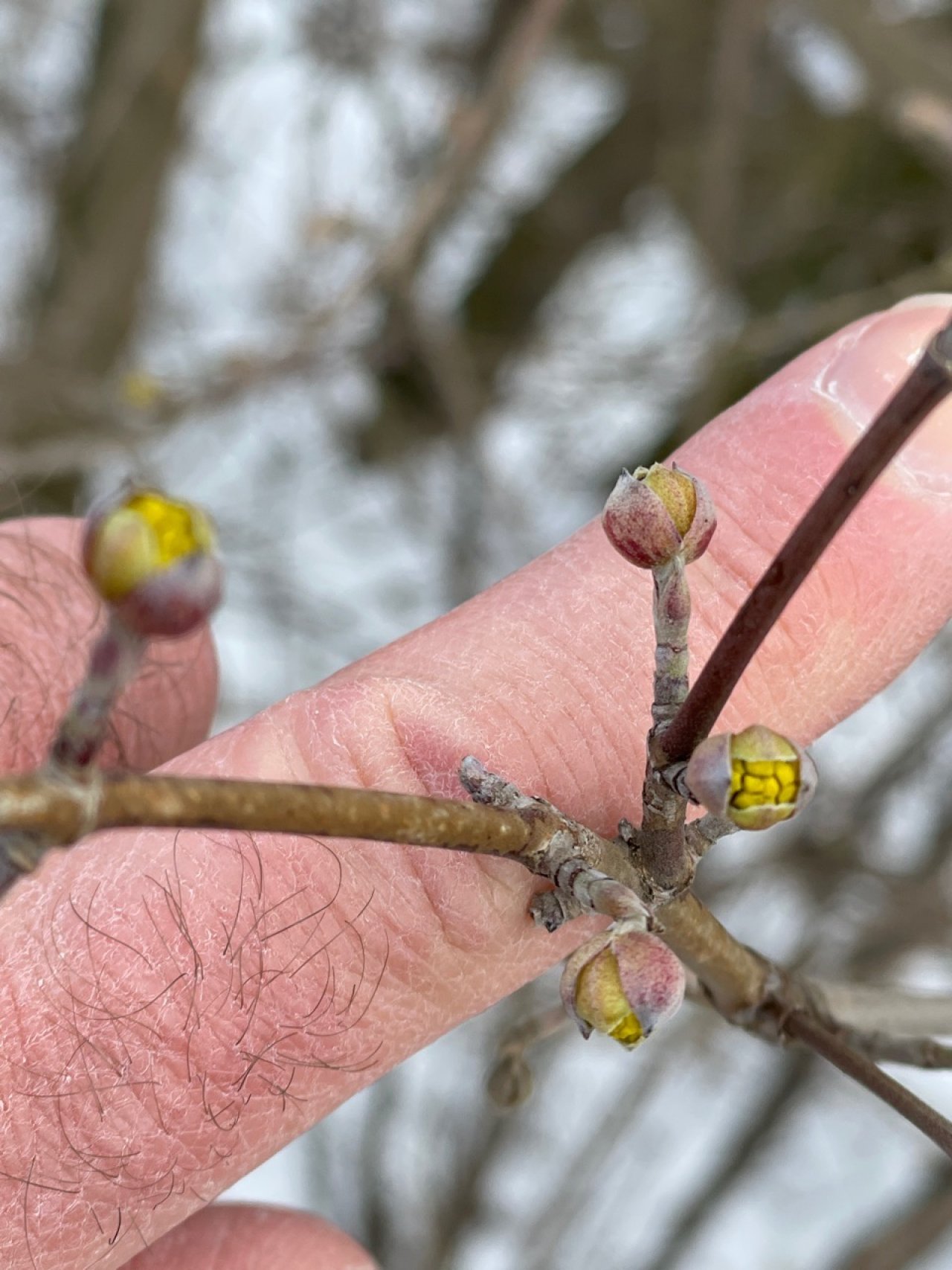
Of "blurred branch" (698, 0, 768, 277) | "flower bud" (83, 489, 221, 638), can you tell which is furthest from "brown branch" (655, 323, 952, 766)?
"blurred branch" (698, 0, 768, 277)

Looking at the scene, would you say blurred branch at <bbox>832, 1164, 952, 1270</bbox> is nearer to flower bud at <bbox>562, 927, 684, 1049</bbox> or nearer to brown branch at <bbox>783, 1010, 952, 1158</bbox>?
brown branch at <bbox>783, 1010, 952, 1158</bbox>

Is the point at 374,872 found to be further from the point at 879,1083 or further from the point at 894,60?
the point at 894,60

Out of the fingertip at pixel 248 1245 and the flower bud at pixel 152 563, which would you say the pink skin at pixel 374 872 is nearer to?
the fingertip at pixel 248 1245

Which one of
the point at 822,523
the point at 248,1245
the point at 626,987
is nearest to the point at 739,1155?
the point at 248,1245

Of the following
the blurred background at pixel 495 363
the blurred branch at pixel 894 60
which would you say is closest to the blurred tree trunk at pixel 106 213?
the blurred background at pixel 495 363

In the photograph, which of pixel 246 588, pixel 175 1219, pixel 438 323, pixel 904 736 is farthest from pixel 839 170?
pixel 175 1219

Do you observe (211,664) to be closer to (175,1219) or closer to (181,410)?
(175,1219)
